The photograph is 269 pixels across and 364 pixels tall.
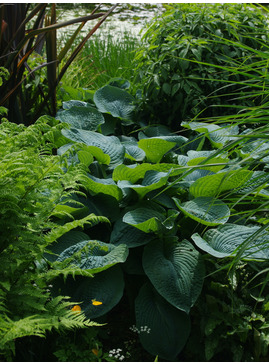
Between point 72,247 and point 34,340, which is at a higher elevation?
point 72,247

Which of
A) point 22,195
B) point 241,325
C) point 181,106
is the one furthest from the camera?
point 181,106

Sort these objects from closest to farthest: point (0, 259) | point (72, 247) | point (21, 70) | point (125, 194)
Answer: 1. point (0, 259)
2. point (72, 247)
3. point (125, 194)
4. point (21, 70)

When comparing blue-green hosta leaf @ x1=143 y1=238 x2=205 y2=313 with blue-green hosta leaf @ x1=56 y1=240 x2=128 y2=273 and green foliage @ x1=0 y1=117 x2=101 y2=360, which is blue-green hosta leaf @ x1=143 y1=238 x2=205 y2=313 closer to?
blue-green hosta leaf @ x1=56 y1=240 x2=128 y2=273

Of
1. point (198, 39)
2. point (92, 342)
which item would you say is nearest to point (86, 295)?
point (92, 342)

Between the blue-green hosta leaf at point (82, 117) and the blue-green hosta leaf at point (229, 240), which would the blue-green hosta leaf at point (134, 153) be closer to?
the blue-green hosta leaf at point (82, 117)

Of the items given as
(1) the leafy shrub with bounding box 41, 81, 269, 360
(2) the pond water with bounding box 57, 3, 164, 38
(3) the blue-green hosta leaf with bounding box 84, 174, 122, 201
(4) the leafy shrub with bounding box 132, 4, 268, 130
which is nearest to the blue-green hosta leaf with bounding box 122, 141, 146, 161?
(1) the leafy shrub with bounding box 41, 81, 269, 360

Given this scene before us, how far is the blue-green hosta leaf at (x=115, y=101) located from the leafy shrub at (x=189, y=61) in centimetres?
12

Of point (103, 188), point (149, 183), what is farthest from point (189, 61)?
point (103, 188)

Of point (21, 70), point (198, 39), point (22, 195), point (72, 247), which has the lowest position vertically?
point (72, 247)

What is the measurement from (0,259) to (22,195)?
255 mm

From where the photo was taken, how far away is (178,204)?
2.06 m

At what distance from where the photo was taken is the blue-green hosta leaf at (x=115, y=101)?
315 centimetres

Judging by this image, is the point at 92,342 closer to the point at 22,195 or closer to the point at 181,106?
the point at 22,195

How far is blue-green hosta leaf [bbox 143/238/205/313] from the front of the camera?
1840 millimetres
